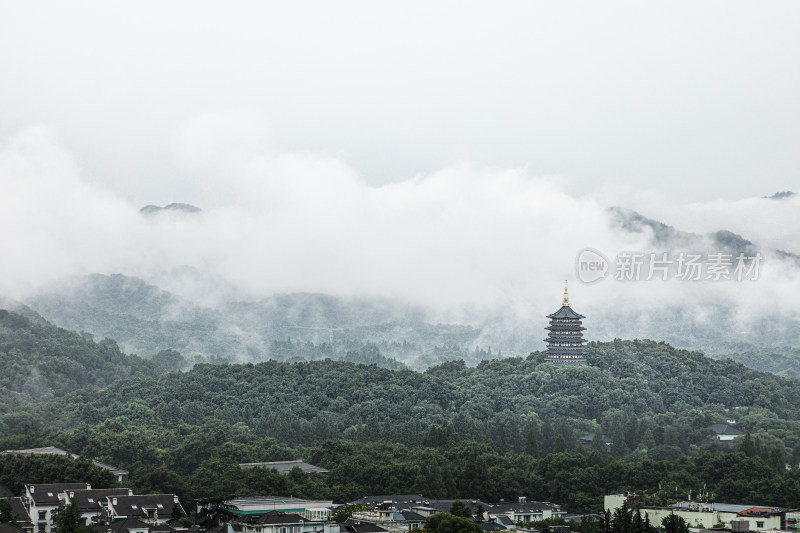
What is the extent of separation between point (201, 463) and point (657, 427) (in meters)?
39.8

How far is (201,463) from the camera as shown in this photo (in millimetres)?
71750

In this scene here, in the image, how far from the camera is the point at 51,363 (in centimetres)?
12838

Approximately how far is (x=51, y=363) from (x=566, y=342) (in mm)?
52027

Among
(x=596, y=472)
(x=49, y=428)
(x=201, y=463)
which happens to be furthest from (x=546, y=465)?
(x=49, y=428)

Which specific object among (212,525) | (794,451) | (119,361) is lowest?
(212,525)

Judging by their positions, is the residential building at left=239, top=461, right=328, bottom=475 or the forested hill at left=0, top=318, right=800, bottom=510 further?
the residential building at left=239, top=461, right=328, bottom=475

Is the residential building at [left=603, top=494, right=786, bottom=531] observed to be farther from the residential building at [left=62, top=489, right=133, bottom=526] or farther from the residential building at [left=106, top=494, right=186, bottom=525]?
the residential building at [left=62, top=489, right=133, bottom=526]

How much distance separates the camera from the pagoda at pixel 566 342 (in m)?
126

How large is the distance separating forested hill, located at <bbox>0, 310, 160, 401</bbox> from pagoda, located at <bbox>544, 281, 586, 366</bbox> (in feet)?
146

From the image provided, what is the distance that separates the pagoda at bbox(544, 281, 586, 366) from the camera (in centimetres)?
12556

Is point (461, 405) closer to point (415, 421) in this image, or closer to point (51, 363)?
point (415, 421)

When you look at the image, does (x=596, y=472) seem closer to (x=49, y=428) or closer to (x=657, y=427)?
(x=657, y=427)

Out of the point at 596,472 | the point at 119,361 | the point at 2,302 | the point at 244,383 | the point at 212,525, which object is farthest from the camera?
the point at 2,302

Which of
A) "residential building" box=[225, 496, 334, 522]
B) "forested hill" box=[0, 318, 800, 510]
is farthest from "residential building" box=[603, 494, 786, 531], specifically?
"residential building" box=[225, 496, 334, 522]
